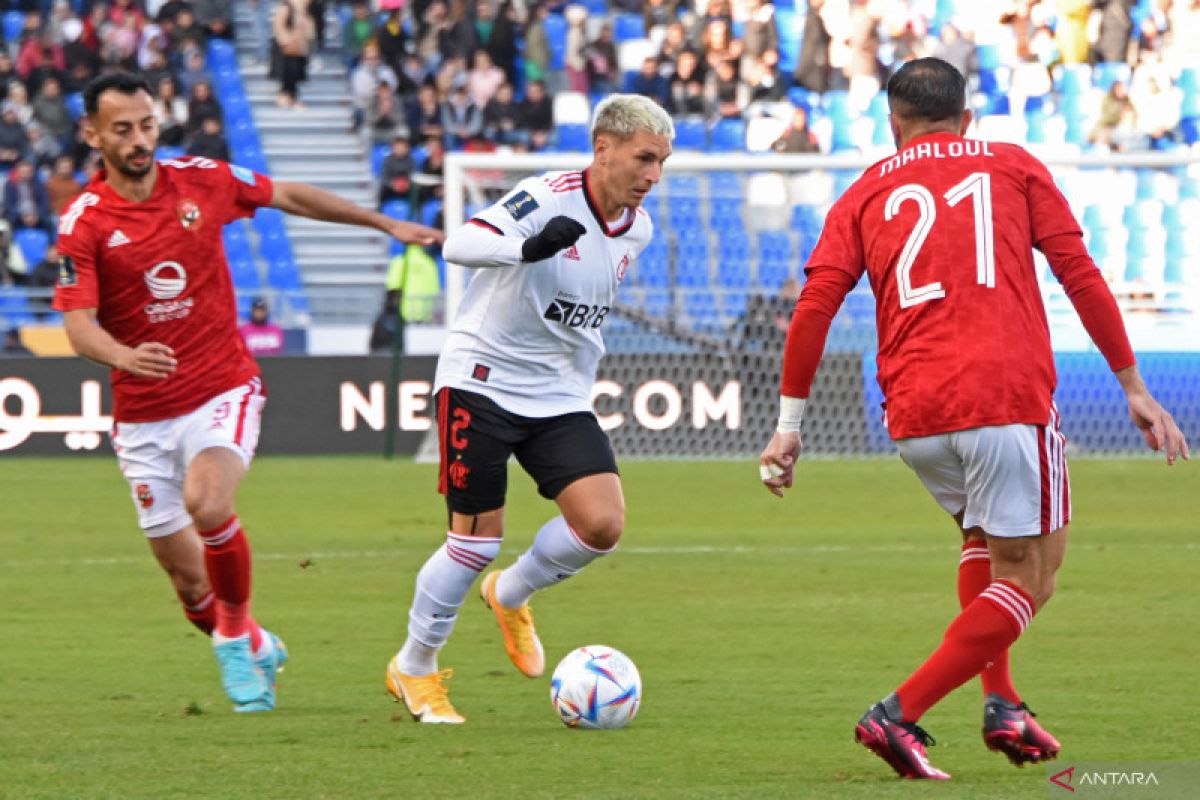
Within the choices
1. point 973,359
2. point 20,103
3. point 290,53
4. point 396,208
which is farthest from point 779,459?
point 290,53

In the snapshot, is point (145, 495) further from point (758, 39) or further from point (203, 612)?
point (758, 39)

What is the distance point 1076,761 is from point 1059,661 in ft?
7.20

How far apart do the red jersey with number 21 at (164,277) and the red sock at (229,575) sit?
1.61ft

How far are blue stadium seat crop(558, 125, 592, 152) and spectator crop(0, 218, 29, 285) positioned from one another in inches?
259

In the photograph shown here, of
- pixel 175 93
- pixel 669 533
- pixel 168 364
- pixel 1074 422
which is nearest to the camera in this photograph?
pixel 168 364

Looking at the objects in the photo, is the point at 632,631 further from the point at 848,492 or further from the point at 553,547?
the point at 848,492

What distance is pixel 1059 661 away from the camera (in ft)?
25.5

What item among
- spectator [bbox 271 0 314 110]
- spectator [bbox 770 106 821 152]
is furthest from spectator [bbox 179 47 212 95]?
spectator [bbox 770 106 821 152]

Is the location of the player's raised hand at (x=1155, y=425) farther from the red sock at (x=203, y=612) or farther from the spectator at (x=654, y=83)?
the spectator at (x=654, y=83)

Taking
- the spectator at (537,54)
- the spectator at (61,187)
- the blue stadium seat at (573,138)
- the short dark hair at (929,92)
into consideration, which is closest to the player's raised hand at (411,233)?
the short dark hair at (929,92)

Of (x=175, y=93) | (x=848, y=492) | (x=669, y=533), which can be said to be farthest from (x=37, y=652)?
(x=175, y=93)

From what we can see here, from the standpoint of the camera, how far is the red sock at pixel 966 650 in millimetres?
5293

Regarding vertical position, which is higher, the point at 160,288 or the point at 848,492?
the point at 160,288

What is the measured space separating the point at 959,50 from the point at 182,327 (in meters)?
19.0
